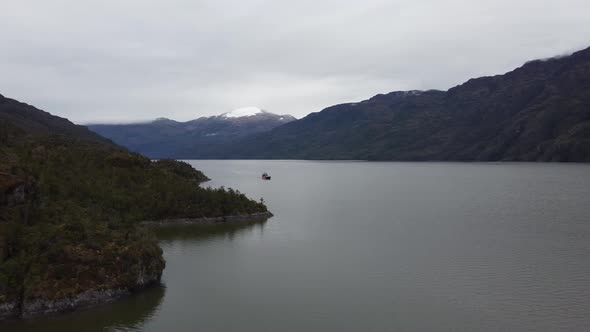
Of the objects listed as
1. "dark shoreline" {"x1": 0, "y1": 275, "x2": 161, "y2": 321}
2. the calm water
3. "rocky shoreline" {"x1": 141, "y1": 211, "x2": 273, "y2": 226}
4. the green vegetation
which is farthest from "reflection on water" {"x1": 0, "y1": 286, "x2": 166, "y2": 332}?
"rocky shoreline" {"x1": 141, "y1": 211, "x2": 273, "y2": 226}

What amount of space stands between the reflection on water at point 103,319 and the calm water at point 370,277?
0.11 metres

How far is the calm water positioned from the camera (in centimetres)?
3077

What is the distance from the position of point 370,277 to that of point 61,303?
23.3 m

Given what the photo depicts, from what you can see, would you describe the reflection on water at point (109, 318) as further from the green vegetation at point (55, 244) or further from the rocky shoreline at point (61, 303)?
the green vegetation at point (55, 244)

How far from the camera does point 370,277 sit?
4003 centimetres

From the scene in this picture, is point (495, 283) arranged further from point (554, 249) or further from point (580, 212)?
point (580, 212)

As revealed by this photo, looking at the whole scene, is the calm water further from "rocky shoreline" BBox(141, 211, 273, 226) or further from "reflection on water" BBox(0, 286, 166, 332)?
"rocky shoreline" BBox(141, 211, 273, 226)

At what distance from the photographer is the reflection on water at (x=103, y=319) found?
1168 inches

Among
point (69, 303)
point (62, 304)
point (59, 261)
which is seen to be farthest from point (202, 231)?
point (62, 304)

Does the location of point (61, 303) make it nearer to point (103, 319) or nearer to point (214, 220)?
point (103, 319)

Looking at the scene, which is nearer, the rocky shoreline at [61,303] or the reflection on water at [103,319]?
the reflection on water at [103,319]

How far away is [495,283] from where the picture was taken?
37750 millimetres

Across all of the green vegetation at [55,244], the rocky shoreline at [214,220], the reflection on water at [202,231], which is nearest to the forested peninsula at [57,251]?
the green vegetation at [55,244]

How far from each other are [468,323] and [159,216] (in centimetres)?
5034
